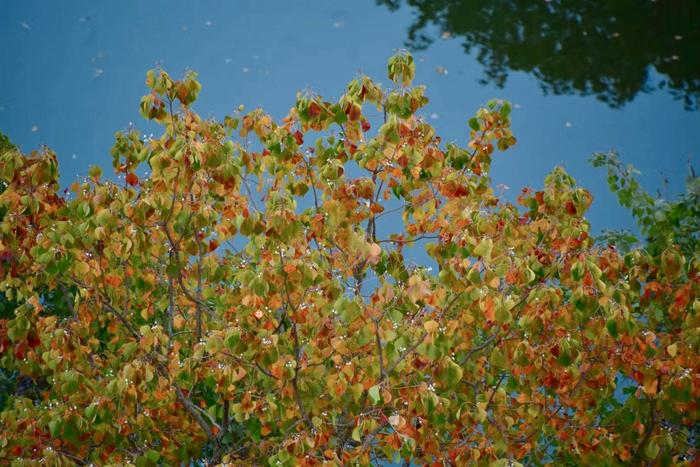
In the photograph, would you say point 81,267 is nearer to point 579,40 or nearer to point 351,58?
point 351,58

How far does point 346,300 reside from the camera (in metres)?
2.89

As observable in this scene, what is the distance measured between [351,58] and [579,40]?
1825 mm

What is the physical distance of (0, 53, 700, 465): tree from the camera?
3203 millimetres

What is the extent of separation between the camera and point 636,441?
12.8ft

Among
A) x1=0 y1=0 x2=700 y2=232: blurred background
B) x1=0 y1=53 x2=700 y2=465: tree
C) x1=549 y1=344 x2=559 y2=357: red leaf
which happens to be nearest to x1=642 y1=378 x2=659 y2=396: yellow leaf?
x1=0 y1=53 x2=700 y2=465: tree

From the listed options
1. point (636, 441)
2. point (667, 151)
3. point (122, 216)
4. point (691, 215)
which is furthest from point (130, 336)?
point (667, 151)

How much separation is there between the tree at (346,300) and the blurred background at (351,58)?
2.72 m

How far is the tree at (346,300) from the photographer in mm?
3203

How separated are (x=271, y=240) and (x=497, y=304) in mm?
872

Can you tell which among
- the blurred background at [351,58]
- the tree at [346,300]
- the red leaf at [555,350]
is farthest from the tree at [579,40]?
the red leaf at [555,350]

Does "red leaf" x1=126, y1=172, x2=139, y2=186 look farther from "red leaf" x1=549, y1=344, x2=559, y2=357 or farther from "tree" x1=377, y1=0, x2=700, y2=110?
"tree" x1=377, y1=0, x2=700, y2=110

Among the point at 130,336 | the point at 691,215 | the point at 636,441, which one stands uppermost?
the point at 691,215

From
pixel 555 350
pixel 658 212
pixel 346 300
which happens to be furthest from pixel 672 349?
pixel 658 212

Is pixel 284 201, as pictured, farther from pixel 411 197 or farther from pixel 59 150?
pixel 59 150
